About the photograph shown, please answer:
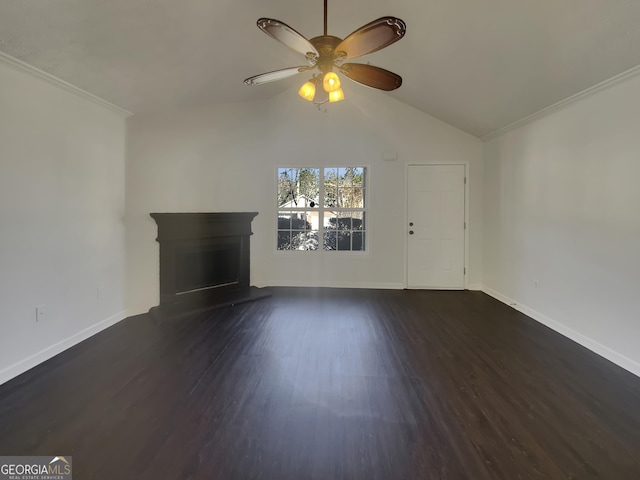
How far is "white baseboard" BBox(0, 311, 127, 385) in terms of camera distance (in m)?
2.20

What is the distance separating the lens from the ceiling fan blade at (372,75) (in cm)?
224

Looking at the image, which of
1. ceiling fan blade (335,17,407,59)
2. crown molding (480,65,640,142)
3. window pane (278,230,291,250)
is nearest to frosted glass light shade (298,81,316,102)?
ceiling fan blade (335,17,407,59)

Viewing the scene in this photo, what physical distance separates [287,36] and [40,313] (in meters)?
2.86

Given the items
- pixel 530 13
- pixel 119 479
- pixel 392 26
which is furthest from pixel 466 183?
pixel 119 479

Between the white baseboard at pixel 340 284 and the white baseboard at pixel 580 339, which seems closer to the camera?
the white baseboard at pixel 580 339

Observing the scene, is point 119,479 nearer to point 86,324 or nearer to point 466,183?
point 86,324

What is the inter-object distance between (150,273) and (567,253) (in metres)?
4.59

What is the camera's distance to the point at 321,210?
4.97 metres

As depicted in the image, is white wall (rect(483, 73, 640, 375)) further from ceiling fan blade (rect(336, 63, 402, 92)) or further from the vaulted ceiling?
ceiling fan blade (rect(336, 63, 402, 92))

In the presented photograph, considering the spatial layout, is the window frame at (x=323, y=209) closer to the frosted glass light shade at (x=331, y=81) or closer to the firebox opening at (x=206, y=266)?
the firebox opening at (x=206, y=266)

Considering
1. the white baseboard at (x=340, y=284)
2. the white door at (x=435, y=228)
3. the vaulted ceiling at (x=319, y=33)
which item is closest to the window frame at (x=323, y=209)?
the white baseboard at (x=340, y=284)

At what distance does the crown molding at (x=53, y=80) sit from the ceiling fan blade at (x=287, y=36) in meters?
1.91

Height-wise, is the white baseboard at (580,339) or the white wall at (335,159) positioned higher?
the white wall at (335,159)

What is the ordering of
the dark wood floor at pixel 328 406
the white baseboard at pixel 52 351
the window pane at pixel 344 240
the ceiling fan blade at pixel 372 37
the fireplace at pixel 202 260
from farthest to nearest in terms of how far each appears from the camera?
the window pane at pixel 344 240 < the fireplace at pixel 202 260 < the white baseboard at pixel 52 351 < the ceiling fan blade at pixel 372 37 < the dark wood floor at pixel 328 406
